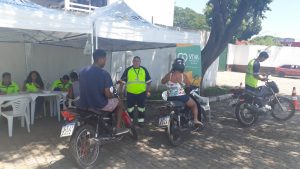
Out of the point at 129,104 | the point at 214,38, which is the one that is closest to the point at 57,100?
the point at 129,104

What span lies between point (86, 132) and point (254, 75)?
4993 millimetres

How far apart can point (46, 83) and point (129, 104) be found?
385 centimetres

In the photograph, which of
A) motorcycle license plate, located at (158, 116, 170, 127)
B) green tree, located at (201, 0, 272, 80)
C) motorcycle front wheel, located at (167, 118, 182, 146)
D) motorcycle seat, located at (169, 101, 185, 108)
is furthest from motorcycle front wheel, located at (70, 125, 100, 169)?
green tree, located at (201, 0, 272, 80)

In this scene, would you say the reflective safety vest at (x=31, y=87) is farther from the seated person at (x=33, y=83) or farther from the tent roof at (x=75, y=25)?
the tent roof at (x=75, y=25)

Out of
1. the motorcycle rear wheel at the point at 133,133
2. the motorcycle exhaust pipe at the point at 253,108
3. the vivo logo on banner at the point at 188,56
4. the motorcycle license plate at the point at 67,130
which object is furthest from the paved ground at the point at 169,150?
the vivo logo on banner at the point at 188,56

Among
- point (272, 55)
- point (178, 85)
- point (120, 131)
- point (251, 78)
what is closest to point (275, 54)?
point (272, 55)

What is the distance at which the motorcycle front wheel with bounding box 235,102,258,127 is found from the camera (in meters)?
8.45

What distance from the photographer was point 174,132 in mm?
6512

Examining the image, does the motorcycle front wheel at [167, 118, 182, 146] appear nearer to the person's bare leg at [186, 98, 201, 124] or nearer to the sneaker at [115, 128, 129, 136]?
the person's bare leg at [186, 98, 201, 124]

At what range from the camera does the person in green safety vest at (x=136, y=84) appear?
7723mm

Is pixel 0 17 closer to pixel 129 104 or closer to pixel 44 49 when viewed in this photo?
pixel 129 104

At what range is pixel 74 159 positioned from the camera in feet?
16.9

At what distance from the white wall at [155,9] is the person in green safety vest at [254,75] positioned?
1543 cm

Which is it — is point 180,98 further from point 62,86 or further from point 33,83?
point 33,83
